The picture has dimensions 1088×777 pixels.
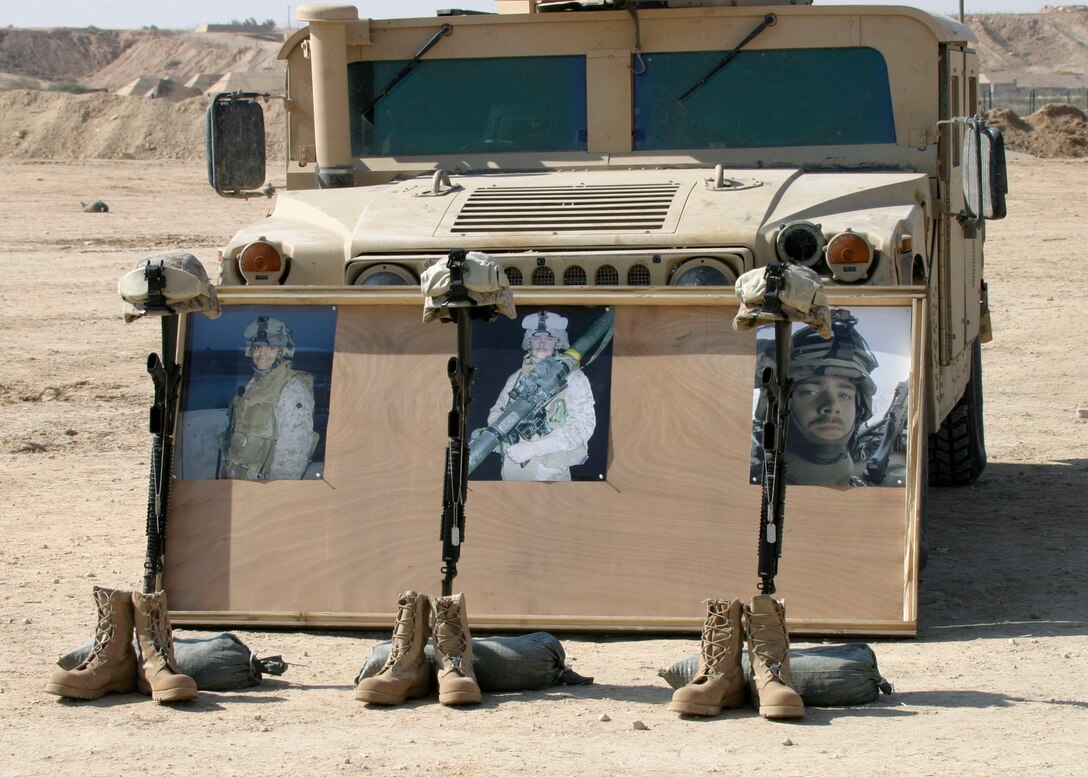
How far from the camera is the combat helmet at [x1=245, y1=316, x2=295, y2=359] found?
6.65 meters

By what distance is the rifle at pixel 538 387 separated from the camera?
6.48 meters

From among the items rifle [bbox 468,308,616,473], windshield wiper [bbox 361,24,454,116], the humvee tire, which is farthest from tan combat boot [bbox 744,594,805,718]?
the humvee tire

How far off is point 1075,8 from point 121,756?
125016mm

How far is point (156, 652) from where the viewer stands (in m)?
5.46

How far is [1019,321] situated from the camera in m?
16.5

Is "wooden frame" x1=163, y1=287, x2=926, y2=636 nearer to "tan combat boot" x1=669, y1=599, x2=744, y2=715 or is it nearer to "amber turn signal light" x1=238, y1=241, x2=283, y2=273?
"amber turn signal light" x1=238, y1=241, x2=283, y2=273

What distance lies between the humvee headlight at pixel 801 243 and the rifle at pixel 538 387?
0.71 m

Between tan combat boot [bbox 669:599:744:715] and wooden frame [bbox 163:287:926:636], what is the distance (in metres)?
0.81

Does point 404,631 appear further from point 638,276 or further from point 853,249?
point 853,249

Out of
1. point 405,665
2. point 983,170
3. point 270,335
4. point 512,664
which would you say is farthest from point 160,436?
point 983,170

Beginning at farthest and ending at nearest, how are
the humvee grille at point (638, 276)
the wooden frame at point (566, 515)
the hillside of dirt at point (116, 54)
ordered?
the hillside of dirt at point (116, 54) → the humvee grille at point (638, 276) → the wooden frame at point (566, 515)

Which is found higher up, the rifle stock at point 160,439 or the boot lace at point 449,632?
the rifle stock at point 160,439

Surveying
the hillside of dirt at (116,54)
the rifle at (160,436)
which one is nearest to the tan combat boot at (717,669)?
the rifle at (160,436)

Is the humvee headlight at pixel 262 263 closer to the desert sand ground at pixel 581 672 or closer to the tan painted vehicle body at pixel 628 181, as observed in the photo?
the tan painted vehicle body at pixel 628 181
